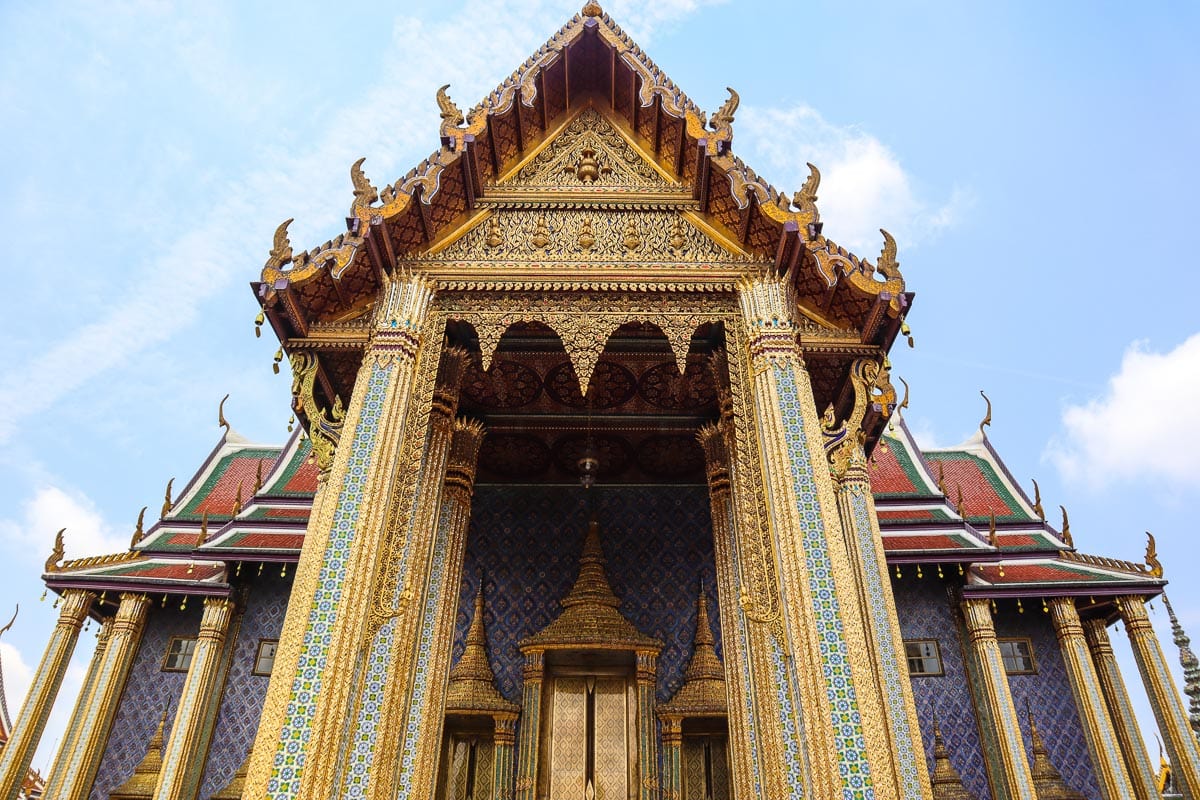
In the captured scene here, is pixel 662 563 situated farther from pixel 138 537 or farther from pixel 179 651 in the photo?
pixel 138 537

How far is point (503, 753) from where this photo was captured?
8.35 m

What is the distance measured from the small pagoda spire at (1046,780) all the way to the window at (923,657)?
143cm

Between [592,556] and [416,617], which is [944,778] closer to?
[592,556]

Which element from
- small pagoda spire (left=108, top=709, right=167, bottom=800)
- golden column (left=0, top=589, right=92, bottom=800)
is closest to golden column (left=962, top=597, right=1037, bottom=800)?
small pagoda spire (left=108, top=709, right=167, bottom=800)

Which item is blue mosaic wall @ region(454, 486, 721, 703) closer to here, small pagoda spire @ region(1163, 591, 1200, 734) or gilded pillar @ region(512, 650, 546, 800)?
gilded pillar @ region(512, 650, 546, 800)

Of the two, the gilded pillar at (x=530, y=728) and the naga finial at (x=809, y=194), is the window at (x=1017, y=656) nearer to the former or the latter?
the gilded pillar at (x=530, y=728)

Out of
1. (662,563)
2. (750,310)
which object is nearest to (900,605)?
(662,563)

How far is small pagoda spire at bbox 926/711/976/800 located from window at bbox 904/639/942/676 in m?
0.81

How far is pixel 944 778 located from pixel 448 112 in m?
9.30

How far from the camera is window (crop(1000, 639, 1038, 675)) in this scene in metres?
10.7

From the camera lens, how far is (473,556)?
373 inches

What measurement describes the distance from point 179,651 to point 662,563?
682cm

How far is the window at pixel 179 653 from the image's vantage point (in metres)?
10.7

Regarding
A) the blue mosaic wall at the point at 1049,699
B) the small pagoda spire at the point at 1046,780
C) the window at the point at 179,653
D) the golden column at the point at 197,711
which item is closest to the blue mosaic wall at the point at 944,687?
the small pagoda spire at the point at 1046,780
